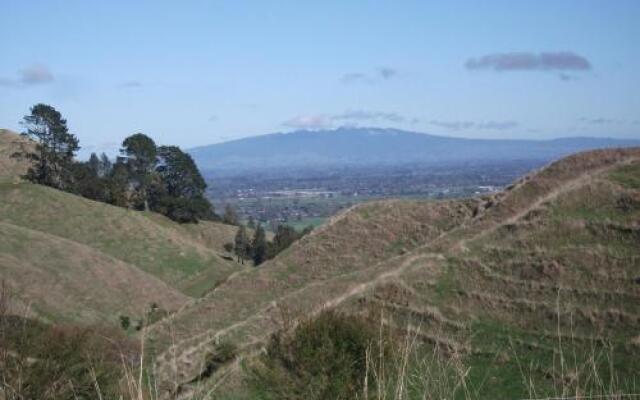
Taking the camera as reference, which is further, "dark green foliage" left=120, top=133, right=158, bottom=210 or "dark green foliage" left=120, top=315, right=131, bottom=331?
"dark green foliage" left=120, top=133, right=158, bottom=210

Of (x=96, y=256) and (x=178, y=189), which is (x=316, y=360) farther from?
(x=178, y=189)

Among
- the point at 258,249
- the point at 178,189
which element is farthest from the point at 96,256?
the point at 178,189

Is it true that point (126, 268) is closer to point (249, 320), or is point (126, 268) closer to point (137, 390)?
point (249, 320)

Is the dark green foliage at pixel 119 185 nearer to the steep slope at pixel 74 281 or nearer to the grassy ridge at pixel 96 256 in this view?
the grassy ridge at pixel 96 256

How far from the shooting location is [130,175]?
85188mm

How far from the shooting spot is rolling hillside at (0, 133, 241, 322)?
43.6m

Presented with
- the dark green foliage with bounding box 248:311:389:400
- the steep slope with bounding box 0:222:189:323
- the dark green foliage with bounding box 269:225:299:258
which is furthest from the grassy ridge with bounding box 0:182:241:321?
the dark green foliage with bounding box 248:311:389:400

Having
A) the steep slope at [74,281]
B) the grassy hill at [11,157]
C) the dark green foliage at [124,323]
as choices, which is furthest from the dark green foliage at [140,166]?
the dark green foliage at [124,323]

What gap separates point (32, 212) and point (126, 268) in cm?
1719

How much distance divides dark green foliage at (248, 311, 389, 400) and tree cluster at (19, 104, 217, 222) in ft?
226

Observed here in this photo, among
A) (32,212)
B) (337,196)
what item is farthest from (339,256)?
(337,196)

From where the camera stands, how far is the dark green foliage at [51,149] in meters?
74.9

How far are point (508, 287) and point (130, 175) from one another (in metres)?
70.4

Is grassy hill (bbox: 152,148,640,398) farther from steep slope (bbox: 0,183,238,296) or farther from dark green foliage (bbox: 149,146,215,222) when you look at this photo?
dark green foliage (bbox: 149,146,215,222)
